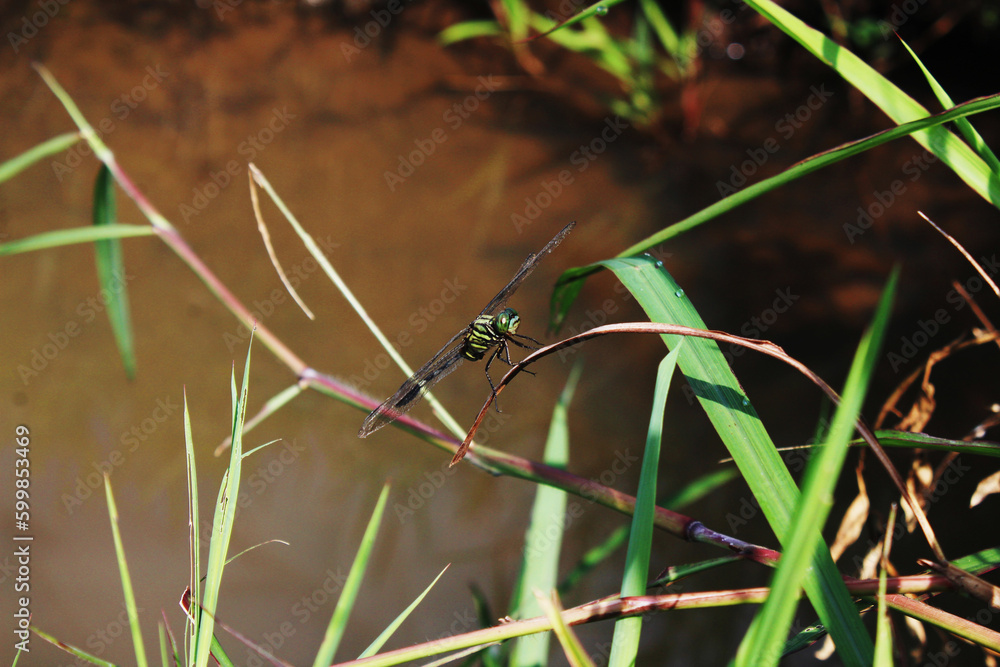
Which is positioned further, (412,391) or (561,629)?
(412,391)

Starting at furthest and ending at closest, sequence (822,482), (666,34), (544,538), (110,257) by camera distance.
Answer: (666,34)
(544,538)
(110,257)
(822,482)

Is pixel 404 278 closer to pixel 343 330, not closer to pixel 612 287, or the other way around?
pixel 343 330

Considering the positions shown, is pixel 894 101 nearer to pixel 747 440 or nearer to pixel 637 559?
pixel 747 440

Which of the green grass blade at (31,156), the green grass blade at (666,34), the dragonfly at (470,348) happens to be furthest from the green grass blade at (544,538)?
the green grass blade at (666,34)

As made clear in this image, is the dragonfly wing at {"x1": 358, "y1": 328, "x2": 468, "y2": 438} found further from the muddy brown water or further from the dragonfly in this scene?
the muddy brown water

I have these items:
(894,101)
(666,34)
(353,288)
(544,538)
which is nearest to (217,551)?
(544,538)

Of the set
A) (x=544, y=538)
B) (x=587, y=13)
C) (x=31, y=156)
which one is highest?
(x=31, y=156)

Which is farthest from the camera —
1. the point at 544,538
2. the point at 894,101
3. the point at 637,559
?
the point at 544,538

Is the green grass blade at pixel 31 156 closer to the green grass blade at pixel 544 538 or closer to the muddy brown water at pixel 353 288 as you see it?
the green grass blade at pixel 544 538
